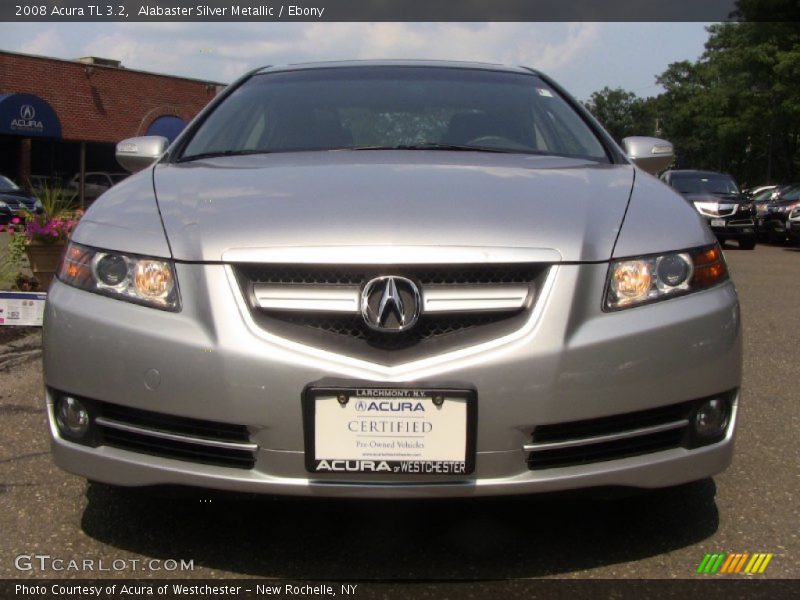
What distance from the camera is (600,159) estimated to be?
3.50 meters

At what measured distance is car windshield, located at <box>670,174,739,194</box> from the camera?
20.7 metres

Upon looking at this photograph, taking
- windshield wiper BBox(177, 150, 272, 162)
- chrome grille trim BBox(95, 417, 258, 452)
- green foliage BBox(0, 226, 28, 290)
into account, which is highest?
windshield wiper BBox(177, 150, 272, 162)

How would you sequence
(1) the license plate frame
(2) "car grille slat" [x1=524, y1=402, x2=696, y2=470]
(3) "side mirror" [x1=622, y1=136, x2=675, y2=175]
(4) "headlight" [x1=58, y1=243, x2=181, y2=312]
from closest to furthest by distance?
(1) the license plate frame
(2) "car grille slat" [x1=524, y1=402, x2=696, y2=470]
(4) "headlight" [x1=58, y1=243, x2=181, y2=312]
(3) "side mirror" [x1=622, y1=136, x2=675, y2=175]

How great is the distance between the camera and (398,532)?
290 centimetres

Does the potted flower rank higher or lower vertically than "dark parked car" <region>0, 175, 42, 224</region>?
higher

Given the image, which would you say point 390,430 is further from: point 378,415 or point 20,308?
point 20,308

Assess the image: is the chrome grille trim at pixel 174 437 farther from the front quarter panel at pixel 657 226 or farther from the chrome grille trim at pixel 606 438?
the front quarter panel at pixel 657 226

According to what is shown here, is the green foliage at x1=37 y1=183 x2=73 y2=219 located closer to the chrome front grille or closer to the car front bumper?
the car front bumper

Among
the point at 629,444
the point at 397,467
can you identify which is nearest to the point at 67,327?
the point at 397,467

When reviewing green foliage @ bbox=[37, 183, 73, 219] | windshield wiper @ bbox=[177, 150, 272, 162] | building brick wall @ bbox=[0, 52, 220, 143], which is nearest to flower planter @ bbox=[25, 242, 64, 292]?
green foliage @ bbox=[37, 183, 73, 219]

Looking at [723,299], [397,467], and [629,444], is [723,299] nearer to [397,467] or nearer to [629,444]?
[629,444]

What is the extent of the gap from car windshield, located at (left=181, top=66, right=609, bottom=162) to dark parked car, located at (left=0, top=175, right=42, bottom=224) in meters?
16.8

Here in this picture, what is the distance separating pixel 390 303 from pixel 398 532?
0.86 metres

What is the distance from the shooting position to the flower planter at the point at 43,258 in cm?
736
